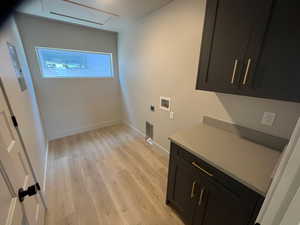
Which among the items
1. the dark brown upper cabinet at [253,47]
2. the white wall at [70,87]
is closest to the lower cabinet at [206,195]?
the dark brown upper cabinet at [253,47]

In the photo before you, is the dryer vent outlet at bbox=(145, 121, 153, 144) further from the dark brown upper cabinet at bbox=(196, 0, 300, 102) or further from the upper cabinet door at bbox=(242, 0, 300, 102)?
the upper cabinet door at bbox=(242, 0, 300, 102)

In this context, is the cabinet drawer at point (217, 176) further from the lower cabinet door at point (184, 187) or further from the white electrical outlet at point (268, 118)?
the white electrical outlet at point (268, 118)

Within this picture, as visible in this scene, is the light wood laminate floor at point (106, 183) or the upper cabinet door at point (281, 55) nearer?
the upper cabinet door at point (281, 55)

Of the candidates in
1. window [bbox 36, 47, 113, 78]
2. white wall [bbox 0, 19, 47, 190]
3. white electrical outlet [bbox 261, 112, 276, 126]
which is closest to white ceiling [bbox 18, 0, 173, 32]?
white wall [bbox 0, 19, 47, 190]

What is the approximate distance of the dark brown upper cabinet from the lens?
2.60 feet

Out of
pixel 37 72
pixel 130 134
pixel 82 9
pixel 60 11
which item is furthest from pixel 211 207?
pixel 37 72

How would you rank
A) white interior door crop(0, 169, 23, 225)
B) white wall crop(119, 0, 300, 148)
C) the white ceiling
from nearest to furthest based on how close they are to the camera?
white interior door crop(0, 169, 23, 225), white wall crop(119, 0, 300, 148), the white ceiling

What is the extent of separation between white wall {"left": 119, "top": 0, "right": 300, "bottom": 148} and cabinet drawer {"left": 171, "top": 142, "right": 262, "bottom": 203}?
70 cm

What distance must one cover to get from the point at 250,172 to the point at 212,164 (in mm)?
232

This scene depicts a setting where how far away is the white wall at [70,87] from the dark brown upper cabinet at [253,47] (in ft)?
9.02

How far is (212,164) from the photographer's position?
95 cm

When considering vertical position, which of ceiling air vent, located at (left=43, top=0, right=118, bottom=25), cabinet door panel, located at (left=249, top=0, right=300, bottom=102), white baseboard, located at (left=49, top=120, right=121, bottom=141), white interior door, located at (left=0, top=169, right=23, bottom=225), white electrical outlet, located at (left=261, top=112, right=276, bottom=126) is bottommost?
white baseboard, located at (left=49, top=120, right=121, bottom=141)

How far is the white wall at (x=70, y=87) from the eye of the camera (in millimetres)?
2391

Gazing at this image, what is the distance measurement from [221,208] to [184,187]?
13.9 inches
